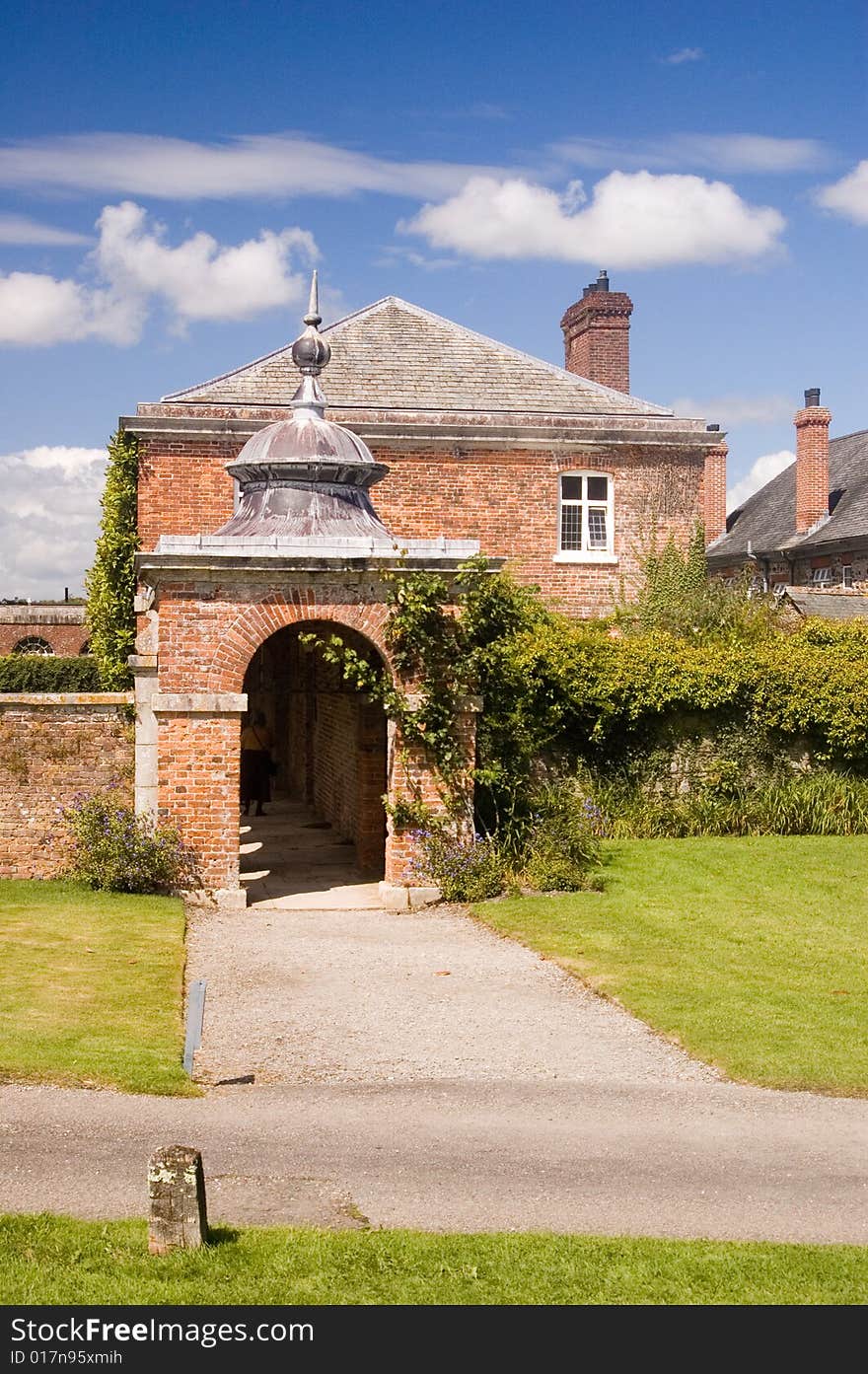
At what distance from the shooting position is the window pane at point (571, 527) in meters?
26.3

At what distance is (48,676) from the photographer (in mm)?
34781

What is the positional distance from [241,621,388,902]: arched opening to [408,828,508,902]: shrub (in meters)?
1.68

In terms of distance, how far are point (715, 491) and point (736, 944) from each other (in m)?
32.8

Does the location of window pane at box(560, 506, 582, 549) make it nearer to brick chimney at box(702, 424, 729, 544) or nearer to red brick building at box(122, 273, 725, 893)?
red brick building at box(122, 273, 725, 893)

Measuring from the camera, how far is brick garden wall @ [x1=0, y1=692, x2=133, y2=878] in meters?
15.6

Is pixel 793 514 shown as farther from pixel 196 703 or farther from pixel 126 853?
pixel 126 853

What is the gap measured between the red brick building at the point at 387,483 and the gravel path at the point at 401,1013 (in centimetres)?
254

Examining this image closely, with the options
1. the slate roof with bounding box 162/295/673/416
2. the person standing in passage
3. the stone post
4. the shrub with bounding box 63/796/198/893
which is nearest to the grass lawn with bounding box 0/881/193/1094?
the shrub with bounding box 63/796/198/893

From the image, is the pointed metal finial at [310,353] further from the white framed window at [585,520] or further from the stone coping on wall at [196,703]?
the white framed window at [585,520]

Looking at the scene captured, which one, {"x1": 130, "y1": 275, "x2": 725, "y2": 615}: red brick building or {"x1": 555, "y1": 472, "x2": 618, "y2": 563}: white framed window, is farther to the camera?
{"x1": 555, "y1": 472, "x2": 618, "y2": 563}: white framed window

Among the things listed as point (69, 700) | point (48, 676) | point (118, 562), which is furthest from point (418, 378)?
point (48, 676)

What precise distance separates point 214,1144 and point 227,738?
8.23 m

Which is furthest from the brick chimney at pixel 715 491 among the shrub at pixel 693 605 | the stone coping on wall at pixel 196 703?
the stone coping on wall at pixel 196 703
